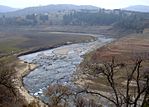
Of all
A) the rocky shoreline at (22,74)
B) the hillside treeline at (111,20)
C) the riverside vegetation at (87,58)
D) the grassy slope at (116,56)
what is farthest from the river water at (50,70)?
the hillside treeline at (111,20)

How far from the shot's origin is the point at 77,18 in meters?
154

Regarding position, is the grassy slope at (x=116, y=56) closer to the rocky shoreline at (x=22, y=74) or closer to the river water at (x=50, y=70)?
the river water at (x=50, y=70)

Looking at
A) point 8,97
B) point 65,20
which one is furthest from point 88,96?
point 65,20

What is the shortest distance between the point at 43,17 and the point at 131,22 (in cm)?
5296

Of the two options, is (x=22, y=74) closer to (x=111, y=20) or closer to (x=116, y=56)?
(x=116, y=56)

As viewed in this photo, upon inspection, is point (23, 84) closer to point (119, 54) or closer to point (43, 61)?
point (43, 61)

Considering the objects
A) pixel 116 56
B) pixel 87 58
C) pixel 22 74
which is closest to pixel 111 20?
pixel 116 56

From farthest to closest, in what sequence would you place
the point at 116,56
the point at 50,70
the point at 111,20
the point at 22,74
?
the point at 111,20 → the point at 116,56 → the point at 50,70 → the point at 22,74

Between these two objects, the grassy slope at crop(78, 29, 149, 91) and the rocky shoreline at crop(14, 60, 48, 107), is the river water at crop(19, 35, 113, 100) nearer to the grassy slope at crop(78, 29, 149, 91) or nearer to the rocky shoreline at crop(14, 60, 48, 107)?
the rocky shoreline at crop(14, 60, 48, 107)

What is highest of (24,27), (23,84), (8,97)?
(8,97)

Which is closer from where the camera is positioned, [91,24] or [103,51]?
[103,51]

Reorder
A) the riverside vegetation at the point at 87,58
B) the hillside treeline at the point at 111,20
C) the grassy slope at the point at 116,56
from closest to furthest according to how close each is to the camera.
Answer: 1. the riverside vegetation at the point at 87,58
2. the grassy slope at the point at 116,56
3. the hillside treeline at the point at 111,20

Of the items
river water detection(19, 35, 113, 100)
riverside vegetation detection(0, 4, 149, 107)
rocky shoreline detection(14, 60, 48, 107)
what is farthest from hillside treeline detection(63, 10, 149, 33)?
rocky shoreline detection(14, 60, 48, 107)

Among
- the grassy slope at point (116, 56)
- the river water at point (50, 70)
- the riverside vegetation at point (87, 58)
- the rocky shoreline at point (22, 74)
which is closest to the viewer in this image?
the riverside vegetation at point (87, 58)
